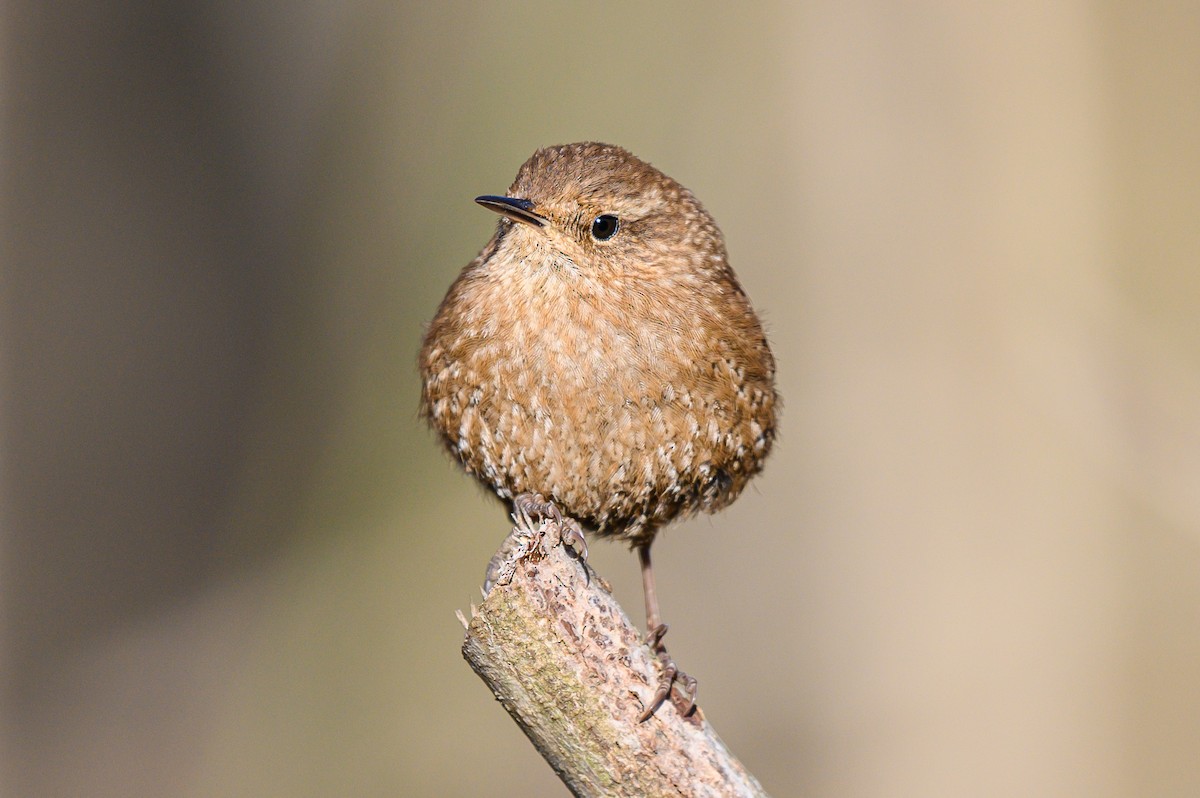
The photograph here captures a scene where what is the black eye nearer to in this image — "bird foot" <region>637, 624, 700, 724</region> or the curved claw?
the curved claw

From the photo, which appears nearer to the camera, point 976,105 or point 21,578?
point 976,105

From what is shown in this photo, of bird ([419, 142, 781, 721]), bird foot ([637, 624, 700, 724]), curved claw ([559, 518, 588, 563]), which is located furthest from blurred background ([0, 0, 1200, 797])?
bird foot ([637, 624, 700, 724])

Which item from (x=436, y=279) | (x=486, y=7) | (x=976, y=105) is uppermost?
(x=486, y=7)

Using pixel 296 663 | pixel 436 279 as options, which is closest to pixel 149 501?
pixel 296 663

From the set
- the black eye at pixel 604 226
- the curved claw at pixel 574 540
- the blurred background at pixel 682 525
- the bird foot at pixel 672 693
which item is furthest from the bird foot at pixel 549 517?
the blurred background at pixel 682 525

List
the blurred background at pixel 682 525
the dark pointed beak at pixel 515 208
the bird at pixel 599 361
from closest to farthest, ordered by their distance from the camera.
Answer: the bird at pixel 599 361, the dark pointed beak at pixel 515 208, the blurred background at pixel 682 525

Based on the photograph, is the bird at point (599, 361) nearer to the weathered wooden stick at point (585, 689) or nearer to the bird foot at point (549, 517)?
the bird foot at point (549, 517)

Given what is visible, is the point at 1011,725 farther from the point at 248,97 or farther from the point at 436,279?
the point at 248,97
